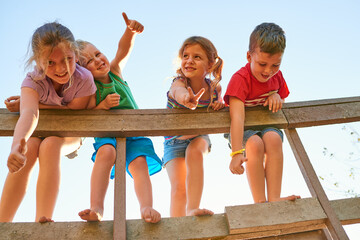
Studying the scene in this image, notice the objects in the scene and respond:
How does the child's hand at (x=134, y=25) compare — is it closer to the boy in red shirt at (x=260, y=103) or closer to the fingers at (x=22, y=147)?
the boy in red shirt at (x=260, y=103)

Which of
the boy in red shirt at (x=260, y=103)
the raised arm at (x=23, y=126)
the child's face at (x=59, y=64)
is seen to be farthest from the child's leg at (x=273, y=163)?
the raised arm at (x=23, y=126)

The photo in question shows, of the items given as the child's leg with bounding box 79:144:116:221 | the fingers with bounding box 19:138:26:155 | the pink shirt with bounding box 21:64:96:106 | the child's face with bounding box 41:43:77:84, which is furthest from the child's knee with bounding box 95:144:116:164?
the fingers with bounding box 19:138:26:155

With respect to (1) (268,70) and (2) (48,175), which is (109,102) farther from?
(1) (268,70)

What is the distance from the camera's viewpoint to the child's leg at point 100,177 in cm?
240

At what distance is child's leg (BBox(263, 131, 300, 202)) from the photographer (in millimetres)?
2562

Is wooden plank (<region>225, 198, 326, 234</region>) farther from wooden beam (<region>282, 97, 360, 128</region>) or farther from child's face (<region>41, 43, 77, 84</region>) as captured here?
child's face (<region>41, 43, 77, 84</region>)

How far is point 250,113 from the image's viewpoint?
2789 mm

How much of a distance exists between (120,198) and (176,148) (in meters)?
0.92

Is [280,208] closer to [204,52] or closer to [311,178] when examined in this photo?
[311,178]

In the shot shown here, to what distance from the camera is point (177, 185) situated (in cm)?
294

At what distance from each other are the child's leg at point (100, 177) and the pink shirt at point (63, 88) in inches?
14.5

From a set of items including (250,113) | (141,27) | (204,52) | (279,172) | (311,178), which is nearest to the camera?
(311,178)

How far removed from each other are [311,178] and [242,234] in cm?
54

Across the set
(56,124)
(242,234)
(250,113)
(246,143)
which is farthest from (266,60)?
(56,124)
